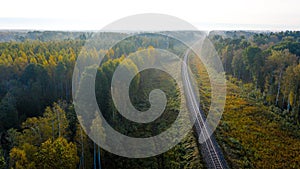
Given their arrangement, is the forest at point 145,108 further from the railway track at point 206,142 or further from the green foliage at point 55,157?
the railway track at point 206,142

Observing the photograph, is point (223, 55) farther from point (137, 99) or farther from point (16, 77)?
point (16, 77)

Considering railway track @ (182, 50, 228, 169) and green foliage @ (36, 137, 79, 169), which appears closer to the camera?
green foliage @ (36, 137, 79, 169)

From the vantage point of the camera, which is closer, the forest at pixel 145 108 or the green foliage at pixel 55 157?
the green foliage at pixel 55 157

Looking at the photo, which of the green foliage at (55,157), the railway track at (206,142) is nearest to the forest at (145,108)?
the green foliage at (55,157)

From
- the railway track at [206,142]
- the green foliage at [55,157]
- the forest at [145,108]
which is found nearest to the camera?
the green foliage at [55,157]

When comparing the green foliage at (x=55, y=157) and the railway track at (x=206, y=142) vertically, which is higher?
the green foliage at (x=55, y=157)

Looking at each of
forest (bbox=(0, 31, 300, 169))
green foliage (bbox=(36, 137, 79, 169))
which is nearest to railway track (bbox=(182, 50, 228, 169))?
forest (bbox=(0, 31, 300, 169))

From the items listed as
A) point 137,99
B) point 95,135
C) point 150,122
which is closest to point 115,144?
point 95,135

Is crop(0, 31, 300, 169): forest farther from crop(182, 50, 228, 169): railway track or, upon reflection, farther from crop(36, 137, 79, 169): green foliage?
crop(182, 50, 228, 169): railway track

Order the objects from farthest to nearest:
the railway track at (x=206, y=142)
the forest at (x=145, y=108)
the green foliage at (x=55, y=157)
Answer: the forest at (x=145, y=108), the railway track at (x=206, y=142), the green foliage at (x=55, y=157)
